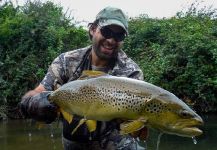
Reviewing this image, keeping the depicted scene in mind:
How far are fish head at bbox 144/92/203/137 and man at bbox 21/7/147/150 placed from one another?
1.19 metres

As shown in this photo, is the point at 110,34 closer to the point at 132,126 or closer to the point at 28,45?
the point at 132,126

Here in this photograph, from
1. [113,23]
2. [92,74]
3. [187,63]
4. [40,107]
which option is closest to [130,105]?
[92,74]

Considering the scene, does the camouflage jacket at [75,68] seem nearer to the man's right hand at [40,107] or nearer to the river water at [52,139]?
the man's right hand at [40,107]

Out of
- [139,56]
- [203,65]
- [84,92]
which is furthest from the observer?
[139,56]

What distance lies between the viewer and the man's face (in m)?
5.11

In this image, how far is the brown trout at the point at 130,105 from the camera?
365 cm

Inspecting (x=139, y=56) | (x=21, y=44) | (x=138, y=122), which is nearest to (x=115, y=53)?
(x=138, y=122)

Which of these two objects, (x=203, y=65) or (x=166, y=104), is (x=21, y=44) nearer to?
(x=203, y=65)

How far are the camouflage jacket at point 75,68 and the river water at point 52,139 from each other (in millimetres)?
8005

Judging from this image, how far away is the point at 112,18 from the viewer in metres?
5.26

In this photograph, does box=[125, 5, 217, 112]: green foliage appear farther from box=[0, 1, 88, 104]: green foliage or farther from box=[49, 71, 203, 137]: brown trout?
box=[49, 71, 203, 137]: brown trout

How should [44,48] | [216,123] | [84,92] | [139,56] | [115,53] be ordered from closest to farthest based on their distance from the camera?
[84,92]
[115,53]
[216,123]
[139,56]
[44,48]

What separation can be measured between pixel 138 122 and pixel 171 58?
16671mm

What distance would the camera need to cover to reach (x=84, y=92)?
4074mm
